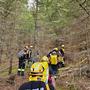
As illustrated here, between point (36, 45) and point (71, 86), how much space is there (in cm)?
983

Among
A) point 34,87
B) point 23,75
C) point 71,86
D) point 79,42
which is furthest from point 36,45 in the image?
point 34,87

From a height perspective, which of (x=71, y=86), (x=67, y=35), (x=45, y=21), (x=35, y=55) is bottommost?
(x=71, y=86)

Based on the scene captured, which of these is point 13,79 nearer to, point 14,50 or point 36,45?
point 14,50

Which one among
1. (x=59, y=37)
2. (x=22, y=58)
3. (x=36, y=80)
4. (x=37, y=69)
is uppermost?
(x=59, y=37)

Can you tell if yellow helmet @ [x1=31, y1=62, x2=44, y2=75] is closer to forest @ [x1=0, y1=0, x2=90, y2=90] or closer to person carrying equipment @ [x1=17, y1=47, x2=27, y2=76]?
forest @ [x1=0, y1=0, x2=90, y2=90]

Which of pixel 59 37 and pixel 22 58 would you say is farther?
pixel 59 37

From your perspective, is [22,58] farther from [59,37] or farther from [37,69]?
[37,69]

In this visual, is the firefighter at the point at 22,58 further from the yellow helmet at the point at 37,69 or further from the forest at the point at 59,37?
the yellow helmet at the point at 37,69

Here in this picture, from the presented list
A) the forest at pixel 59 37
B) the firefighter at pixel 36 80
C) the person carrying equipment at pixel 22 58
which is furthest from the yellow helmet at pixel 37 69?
the person carrying equipment at pixel 22 58

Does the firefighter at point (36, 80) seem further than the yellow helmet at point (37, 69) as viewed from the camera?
No

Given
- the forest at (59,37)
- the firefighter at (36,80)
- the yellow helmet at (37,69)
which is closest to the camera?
the firefighter at (36,80)

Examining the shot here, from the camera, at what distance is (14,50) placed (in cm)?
2298

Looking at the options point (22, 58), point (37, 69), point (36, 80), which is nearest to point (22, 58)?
point (22, 58)

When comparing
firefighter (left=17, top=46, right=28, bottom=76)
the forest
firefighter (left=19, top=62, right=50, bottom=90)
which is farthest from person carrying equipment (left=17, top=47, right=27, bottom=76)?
firefighter (left=19, top=62, right=50, bottom=90)
